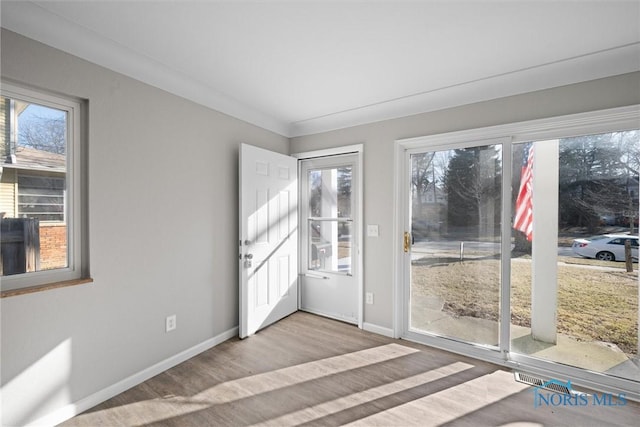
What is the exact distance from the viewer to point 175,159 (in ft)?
7.76

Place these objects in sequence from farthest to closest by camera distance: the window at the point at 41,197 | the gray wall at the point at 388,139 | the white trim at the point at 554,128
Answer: the gray wall at the point at 388,139 → the white trim at the point at 554,128 → the window at the point at 41,197

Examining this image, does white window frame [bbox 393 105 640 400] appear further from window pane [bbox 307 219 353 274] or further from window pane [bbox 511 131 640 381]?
window pane [bbox 307 219 353 274]

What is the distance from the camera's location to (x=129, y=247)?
2057 mm

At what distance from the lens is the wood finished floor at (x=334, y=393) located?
1790mm

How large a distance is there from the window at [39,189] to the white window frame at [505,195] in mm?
2644

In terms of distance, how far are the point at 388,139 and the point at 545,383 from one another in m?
2.47

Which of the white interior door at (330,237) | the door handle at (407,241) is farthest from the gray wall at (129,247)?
the door handle at (407,241)

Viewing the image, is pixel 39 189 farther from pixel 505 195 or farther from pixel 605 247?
pixel 605 247

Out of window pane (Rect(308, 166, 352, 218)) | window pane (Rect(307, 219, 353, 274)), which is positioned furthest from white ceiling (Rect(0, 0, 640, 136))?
window pane (Rect(307, 219, 353, 274))

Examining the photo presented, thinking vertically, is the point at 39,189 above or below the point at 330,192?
below

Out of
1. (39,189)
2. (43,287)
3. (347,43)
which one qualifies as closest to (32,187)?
(39,189)

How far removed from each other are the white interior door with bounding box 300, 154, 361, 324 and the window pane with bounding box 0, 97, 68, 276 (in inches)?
92.8

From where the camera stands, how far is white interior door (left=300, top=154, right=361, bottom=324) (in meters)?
3.37

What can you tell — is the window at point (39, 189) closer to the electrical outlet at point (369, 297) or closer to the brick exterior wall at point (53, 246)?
the brick exterior wall at point (53, 246)
